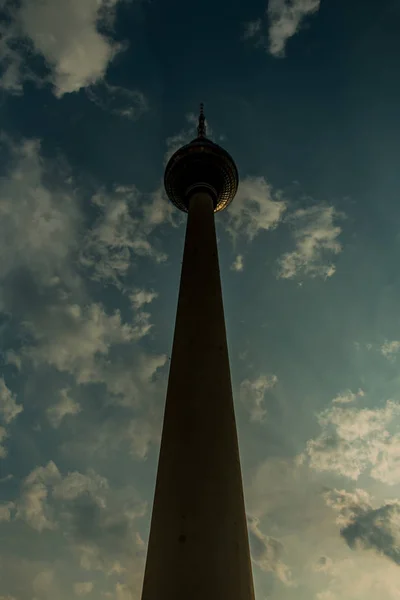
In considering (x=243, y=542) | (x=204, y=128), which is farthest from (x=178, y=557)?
(x=204, y=128)

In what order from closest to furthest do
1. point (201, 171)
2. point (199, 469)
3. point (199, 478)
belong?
1. point (199, 478)
2. point (199, 469)
3. point (201, 171)

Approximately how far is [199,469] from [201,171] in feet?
73.8

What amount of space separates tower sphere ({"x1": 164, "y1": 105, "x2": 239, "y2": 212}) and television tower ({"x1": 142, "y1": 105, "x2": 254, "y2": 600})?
7805 mm

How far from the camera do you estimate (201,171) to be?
33.8 metres

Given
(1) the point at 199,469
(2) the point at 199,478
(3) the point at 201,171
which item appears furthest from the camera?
(3) the point at 201,171

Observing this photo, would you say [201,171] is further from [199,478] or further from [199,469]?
[199,478]

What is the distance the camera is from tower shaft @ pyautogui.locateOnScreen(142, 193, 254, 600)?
15.2 meters

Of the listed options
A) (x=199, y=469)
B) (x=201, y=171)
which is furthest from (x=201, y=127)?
(x=199, y=469)

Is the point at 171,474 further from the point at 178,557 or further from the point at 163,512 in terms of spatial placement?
the point at 178,557

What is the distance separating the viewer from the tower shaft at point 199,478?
15195 millimetres

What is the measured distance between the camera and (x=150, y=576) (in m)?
15.7

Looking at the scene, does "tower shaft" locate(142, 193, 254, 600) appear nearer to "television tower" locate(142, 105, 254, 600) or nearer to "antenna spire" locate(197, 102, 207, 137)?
"television tower" locate(142, 105, 254, 600)

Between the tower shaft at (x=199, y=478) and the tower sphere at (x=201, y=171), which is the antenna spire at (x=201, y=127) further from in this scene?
the tower shaft at (x=199, y=478)

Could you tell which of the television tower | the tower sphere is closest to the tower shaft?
the television tower
